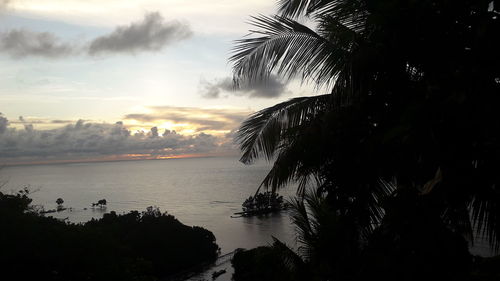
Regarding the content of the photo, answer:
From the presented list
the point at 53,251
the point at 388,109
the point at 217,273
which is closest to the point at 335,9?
the point at 388,109

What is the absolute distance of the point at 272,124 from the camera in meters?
5.95

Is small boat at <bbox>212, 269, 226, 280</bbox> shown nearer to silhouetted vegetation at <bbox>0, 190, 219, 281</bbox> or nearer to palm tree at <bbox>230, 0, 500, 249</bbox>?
silhouetted vegetation at <bbox>0, 190, 219, 281</bbox>

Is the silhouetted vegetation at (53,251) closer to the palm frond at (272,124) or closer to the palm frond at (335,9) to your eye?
the palm frond at (272,124)

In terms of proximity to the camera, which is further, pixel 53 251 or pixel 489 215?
pixel 53 251

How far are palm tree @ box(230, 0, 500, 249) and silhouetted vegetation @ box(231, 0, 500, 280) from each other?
12 millimetres

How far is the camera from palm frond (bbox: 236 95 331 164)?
5.68 meters

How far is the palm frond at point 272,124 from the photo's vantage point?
568 cm

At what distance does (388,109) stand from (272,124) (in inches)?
72.6

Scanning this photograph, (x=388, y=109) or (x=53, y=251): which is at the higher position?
(x=388, y=109)

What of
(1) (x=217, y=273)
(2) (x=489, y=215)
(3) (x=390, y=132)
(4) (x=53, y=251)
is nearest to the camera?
(3) (x=390, y=132)

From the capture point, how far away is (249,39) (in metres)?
5.68

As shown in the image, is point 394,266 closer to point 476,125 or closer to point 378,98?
Answer: point 476,125

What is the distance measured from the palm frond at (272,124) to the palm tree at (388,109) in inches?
0.6

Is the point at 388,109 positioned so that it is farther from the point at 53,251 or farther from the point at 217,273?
the point at 217,273
